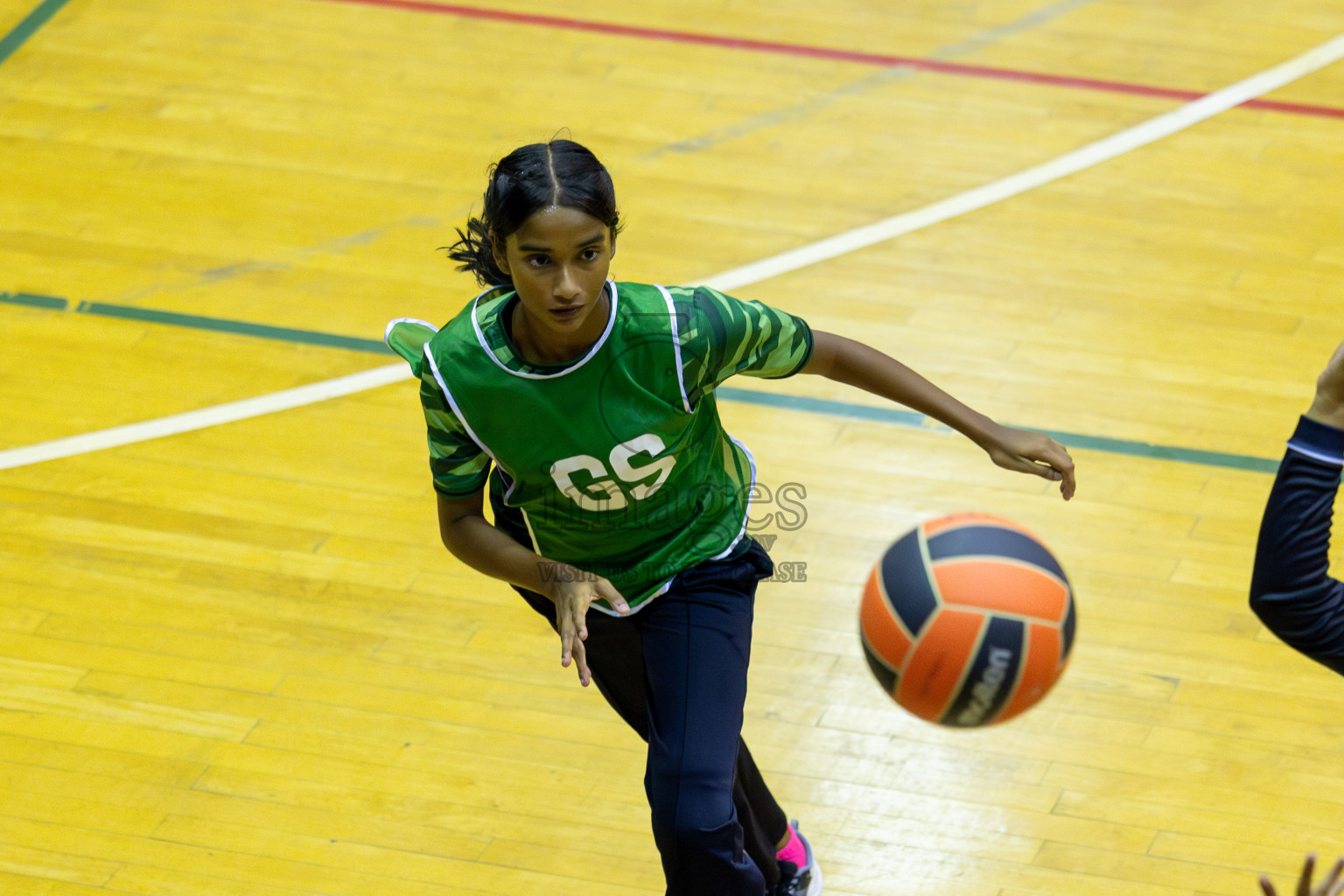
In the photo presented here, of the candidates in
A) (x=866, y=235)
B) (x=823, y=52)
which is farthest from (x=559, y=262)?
(x=823, y=52)

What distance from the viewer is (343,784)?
399cm

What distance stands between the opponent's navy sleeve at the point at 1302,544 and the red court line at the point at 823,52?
5036 mm

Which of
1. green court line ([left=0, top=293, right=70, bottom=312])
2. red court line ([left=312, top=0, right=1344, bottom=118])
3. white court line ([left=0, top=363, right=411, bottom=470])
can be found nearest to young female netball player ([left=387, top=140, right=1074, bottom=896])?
white court line ([left=0, top=363, right=411, bottom=470])

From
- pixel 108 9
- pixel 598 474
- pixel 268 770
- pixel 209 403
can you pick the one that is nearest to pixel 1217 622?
pixel 598 474

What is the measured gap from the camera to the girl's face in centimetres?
281

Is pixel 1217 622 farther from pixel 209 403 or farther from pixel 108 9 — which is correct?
pixel 108 9

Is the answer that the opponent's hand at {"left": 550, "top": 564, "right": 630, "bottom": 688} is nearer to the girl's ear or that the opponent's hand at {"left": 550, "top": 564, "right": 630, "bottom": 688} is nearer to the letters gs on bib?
the letters gs on bib

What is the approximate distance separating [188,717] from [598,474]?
1.74 meters

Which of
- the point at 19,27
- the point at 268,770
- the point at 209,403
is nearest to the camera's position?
the point at 268,770

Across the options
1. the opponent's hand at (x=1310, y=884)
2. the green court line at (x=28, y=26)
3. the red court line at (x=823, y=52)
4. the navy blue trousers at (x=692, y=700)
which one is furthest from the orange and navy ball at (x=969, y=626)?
the green court line at (x=28, y=26)

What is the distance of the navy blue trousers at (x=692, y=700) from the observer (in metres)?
2.98

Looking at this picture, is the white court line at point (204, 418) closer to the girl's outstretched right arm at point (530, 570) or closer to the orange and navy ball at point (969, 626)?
the girl's outstretched right arm at point (530, 570)

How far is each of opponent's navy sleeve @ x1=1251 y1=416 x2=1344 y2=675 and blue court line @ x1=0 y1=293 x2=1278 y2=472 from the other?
2.64m

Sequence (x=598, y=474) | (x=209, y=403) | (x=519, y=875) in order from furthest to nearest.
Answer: (x=209, y=403), (x=519, y=875), (x=598, y=474)
